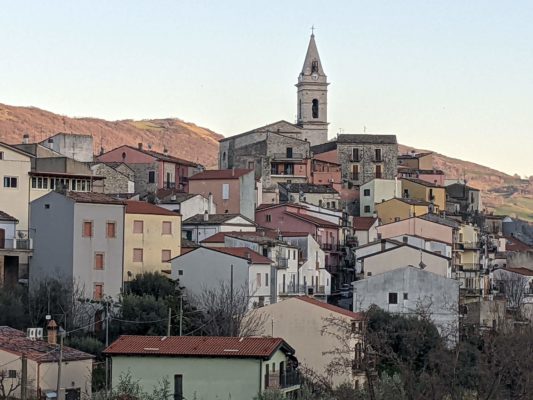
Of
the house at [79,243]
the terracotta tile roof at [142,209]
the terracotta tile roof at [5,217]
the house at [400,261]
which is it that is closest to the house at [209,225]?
the terracotta tile roof at [142,209]

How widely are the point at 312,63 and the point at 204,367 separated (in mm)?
78694

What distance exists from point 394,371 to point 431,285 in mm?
11596

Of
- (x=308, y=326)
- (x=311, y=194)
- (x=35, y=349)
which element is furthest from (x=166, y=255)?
(x=311, y=194)

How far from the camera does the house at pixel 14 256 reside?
200ft

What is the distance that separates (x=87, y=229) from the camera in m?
60.3

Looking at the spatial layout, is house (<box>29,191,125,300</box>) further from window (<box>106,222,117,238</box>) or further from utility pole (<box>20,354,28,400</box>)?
utility pole (<box>20,354,28,400</box>)

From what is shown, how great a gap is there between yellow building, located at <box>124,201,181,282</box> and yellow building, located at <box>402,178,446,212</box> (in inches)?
1386

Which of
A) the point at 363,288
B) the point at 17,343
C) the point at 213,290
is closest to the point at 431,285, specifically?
the point at 363,288

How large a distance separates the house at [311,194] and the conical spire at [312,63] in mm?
27761

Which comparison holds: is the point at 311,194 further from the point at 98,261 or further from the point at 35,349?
the point at 35,349

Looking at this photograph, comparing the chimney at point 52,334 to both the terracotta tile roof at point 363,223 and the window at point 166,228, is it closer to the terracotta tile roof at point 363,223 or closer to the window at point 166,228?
the window at point 166,228

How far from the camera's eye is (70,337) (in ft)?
177

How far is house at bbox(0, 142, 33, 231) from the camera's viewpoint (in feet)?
214

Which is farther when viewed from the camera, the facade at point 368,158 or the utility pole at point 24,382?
the facade at point 368,158
